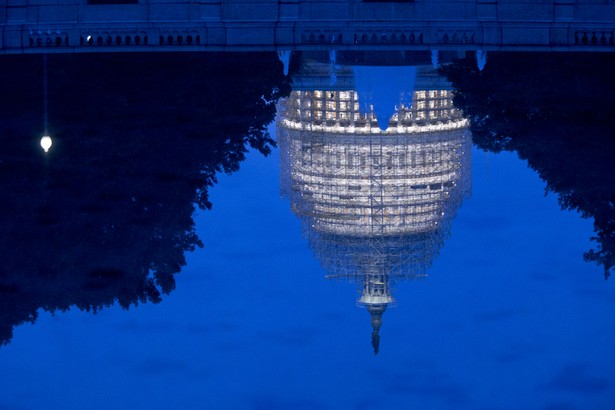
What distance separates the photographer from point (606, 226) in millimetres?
33156

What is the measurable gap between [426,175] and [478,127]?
98.4ft

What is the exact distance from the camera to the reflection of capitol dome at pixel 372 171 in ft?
192

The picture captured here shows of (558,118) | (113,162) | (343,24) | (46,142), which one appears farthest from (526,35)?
(46,142)

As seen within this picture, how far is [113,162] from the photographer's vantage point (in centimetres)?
3788

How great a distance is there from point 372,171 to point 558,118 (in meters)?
34.3

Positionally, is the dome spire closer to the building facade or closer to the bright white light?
the bright white light

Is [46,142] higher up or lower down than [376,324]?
higher up

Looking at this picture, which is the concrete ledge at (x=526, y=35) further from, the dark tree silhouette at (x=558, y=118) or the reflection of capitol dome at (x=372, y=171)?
the reflection of capitol dome at (x=372, y=171)

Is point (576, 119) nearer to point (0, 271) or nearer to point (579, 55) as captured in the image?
point (579, 55)

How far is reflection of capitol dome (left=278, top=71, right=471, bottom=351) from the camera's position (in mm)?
58438

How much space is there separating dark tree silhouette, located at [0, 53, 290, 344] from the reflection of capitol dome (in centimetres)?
585

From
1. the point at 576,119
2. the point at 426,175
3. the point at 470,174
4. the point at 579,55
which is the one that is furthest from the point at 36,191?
the point at 426,175

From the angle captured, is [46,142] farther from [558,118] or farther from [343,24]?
[558,118]

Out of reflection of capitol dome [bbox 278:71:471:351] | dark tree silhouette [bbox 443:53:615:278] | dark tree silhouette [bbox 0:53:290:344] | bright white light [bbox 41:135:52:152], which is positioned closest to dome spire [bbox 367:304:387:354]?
dark tree silhouette [bbox 0:53:290:344]
